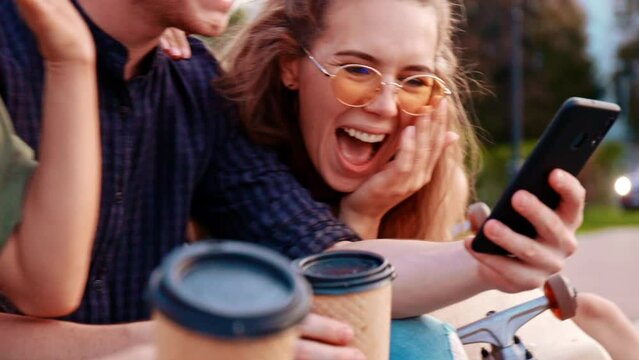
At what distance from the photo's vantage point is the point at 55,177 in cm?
144

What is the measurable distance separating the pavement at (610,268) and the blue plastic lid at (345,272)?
547 cm

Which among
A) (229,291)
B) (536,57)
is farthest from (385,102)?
(536,57)

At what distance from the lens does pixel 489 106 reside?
28969 mm

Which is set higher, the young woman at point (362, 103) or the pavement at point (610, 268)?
the young woman at point (362, 103)

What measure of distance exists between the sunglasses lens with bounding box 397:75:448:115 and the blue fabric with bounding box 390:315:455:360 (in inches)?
27.3

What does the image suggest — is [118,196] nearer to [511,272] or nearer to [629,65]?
[511,272]

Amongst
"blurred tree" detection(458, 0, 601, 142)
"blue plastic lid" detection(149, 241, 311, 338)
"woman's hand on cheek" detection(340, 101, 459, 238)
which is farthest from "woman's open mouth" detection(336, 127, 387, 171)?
"blurred tree" detection(458, 0, 601, 142)

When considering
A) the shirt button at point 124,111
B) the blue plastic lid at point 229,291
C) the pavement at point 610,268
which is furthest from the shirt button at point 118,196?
the pavement at point 610,268

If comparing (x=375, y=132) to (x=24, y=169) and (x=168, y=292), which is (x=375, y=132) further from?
(x=168, y=292)

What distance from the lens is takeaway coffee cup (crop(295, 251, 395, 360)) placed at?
114 centimetres

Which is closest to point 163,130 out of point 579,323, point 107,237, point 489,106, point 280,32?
point 107,237

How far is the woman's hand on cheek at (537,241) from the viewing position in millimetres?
1507

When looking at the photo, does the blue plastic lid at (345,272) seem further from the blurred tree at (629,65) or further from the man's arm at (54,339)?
→ the blurred tree at (629,65)

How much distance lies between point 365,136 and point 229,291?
59.1 inches
